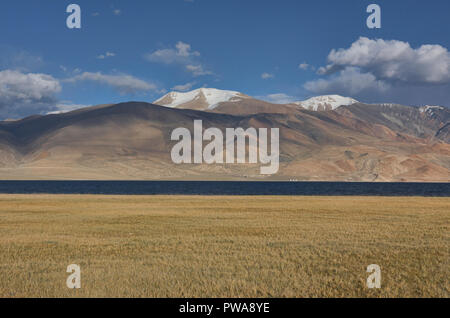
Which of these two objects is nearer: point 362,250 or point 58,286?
point 58,286

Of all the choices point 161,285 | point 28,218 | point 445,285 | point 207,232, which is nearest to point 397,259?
point 445,285

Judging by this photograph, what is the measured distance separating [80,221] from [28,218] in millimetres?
6001

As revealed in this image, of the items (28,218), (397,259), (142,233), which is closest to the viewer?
(397,259)

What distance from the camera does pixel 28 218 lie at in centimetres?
4162

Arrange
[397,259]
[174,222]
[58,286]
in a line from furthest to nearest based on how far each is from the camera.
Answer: [174,222]
[397,259]
[58,286]

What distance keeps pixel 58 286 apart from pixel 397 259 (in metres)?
14.1

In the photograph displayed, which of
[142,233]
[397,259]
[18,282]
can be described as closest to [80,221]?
[142,233]

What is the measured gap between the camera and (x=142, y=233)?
99.7ft
